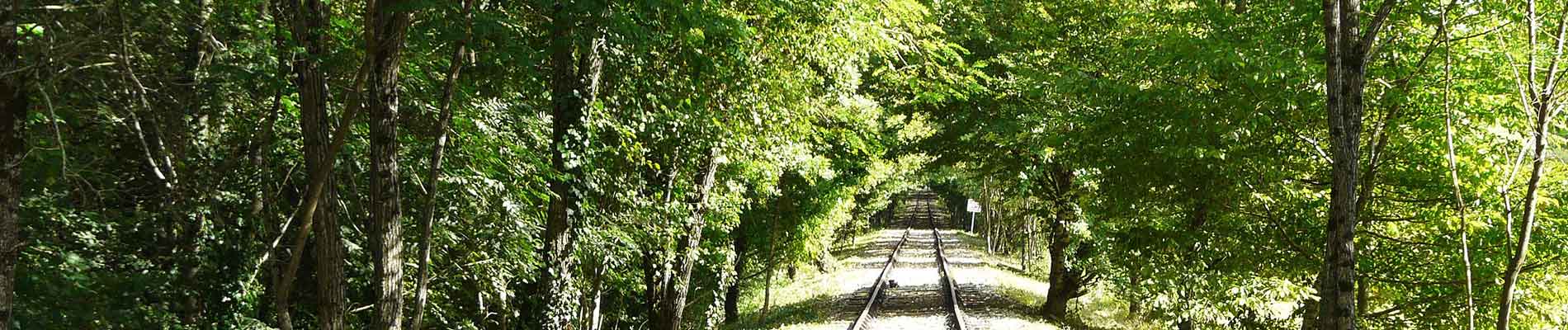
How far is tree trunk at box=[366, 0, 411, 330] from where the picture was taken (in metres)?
4.54

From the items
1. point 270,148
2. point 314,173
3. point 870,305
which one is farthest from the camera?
point 870,305

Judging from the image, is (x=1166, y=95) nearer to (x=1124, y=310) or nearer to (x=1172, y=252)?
(x=1172, y=252)

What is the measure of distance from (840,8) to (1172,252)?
4708mm

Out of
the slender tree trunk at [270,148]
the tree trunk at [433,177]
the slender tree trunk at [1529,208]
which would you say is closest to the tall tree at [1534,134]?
the slender tree trunk at [1529,208]

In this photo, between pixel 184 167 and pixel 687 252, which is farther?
pixel 687 252

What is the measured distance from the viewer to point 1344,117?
18.7ft

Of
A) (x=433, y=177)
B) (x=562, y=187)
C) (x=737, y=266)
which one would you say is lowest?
(x=737, y=266)

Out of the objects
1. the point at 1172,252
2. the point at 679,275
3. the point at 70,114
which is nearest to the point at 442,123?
the point at 70,114

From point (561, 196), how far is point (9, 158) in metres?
3.85

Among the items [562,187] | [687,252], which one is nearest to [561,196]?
[562,187]

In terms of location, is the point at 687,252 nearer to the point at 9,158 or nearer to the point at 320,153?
the point at 320,153

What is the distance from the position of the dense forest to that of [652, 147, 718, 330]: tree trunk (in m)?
0.05

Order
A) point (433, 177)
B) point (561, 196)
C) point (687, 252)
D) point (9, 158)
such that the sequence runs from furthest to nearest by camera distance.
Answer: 1. point (687, 252)
2. point (561, 196)
3. point (433, 177)
4. point (9, 158)

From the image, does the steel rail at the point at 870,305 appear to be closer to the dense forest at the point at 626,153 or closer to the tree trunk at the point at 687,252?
the dense forest at the point at 626,153
